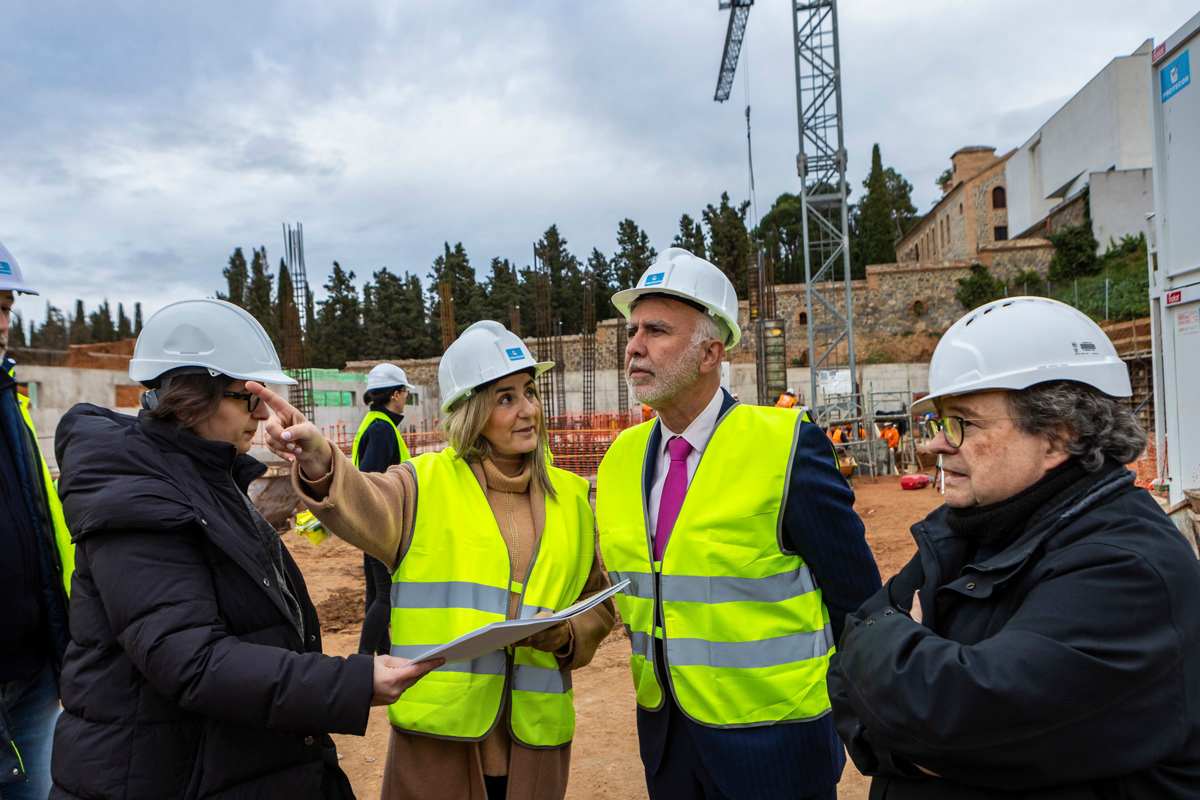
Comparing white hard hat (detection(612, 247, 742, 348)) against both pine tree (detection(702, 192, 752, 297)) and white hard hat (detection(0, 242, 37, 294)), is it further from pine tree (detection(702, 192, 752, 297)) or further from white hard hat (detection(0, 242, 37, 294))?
pine tree (detection(702, 192, 752, 297))

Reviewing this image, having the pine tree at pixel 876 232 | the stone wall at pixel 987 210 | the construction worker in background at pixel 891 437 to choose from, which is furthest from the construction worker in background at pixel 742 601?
the pine tree at pixel 876 232

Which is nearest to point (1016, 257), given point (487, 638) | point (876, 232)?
point (876, 232)

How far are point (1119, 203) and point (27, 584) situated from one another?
41.6 metres

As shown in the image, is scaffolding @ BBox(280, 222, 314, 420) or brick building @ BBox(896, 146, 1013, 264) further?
brick building @ BBox(896, 146, 1013, 264)

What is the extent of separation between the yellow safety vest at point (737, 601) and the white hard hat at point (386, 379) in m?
4.27

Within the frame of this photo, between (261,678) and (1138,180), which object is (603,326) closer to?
(1138,180)

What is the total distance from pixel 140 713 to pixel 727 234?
4722 cm

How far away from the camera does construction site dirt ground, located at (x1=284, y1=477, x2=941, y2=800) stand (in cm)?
408

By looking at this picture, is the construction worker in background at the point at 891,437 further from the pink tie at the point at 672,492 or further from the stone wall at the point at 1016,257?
the stone wall at the point at 1016,257

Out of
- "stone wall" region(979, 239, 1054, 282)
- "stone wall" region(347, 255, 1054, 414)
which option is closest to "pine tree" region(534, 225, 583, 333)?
"stone wall" region(347, 255, 1054, 414)

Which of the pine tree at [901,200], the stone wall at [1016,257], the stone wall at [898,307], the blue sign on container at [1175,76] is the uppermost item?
the pine tree at [901,200]

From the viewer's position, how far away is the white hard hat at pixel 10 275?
2.39 metres

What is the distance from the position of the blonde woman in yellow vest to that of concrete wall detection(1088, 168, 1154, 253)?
130 feet

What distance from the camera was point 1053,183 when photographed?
134 ft
